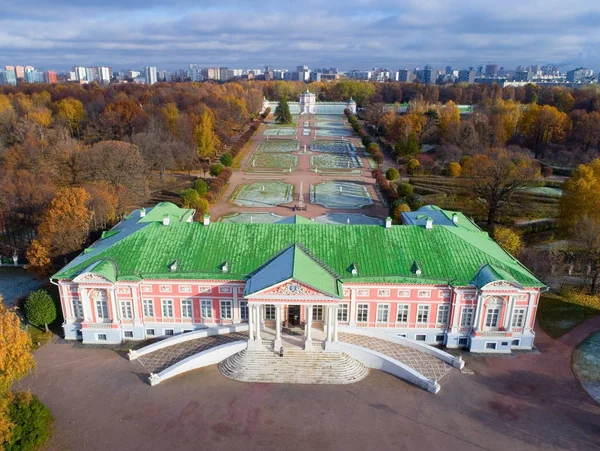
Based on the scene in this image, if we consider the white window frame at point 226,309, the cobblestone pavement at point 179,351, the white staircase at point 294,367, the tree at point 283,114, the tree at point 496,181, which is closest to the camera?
the white staircase at point 294,367

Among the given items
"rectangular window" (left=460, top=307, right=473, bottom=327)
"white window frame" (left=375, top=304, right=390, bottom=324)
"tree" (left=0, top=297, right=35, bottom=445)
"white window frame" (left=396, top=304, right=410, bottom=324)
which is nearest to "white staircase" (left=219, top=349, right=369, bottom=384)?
"white window frame" (left=375, top=304, right=390, bottom=324)

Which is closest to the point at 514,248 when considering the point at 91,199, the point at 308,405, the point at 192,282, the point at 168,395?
the point at 308,405

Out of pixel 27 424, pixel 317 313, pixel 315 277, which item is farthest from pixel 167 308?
pixel 27 424

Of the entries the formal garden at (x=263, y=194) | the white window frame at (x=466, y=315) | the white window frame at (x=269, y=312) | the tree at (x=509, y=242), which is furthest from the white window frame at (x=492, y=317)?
the formal garden at (x=263, y=194)

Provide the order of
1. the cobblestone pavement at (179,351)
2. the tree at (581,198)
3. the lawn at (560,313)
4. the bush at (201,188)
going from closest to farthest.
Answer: the cobblestone pavement at (179,351), the lawn at (560,313), the tree at (581,198), the bush at (201,188)

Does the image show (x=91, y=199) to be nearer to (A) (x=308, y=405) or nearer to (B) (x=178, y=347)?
(B) (x=178, y=347)

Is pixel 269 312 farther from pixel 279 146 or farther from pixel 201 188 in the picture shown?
pixel 279 146

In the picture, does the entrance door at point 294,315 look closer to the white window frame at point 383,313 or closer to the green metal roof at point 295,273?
the green metal roof at point 295,273
